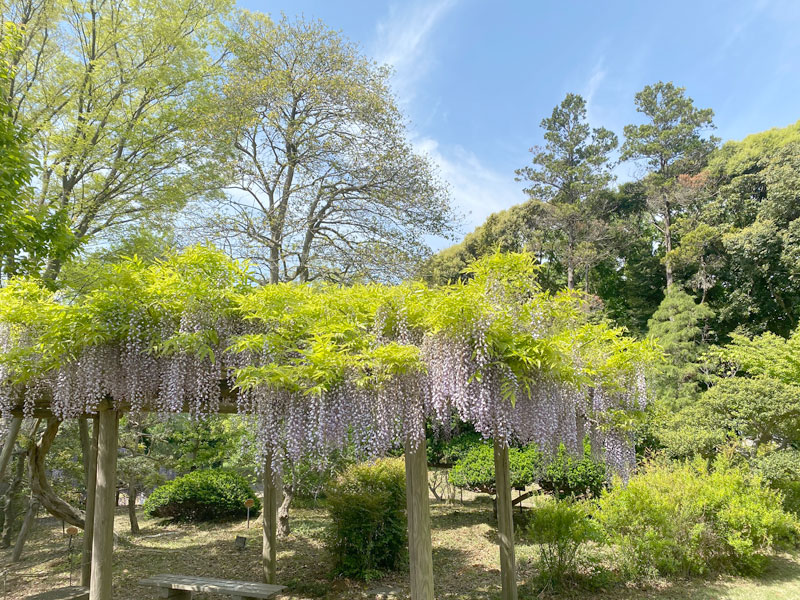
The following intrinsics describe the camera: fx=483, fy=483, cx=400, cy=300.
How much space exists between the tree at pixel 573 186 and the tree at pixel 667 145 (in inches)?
65.6

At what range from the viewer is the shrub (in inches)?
225

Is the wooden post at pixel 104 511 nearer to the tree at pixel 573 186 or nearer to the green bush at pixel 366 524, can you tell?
the green bush at pixel 366 524

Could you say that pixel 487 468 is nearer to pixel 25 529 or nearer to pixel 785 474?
pixel 785 474

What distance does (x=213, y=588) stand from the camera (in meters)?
4.91

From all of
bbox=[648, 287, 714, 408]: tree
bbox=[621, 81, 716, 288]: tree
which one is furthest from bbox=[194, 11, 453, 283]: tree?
bbox=[621, 81, 716, 288]: tree

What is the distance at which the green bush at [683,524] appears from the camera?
599 centimetres

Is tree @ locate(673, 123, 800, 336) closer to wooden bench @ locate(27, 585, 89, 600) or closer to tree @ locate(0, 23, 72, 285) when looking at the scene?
wooden bench @ locate(27, 585, 89, 600)

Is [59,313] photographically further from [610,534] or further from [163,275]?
[610,534]

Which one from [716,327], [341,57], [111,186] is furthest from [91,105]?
[716,327]

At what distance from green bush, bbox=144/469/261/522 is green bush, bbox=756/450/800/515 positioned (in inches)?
375

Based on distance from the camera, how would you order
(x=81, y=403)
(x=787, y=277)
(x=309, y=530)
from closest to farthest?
(x=81, y=403) < (x=309, y=530) < (x=787, y=277)

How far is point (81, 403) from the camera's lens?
4145mm

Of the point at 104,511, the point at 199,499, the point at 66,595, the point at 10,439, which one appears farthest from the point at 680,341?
the point at 10,439

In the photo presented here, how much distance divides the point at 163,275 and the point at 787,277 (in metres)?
20.6
